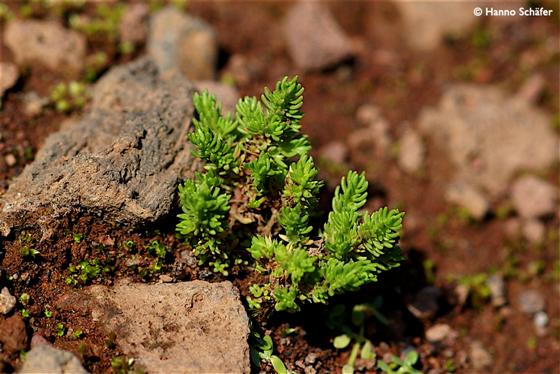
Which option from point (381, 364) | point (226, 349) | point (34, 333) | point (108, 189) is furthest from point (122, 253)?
point (381, 364)

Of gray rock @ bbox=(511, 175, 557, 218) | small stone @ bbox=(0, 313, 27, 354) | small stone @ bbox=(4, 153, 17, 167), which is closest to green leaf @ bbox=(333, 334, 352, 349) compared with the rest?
small stone @ bbox=(0, 313, 27, 354)

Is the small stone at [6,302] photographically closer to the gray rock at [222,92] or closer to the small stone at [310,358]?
the small stone at [310,358]

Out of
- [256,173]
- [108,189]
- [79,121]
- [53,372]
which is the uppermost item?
[79,121]

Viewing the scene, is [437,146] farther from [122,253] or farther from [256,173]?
[122,253]

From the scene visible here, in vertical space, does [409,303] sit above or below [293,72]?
below

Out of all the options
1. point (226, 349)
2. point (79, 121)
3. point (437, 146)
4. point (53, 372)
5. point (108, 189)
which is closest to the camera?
point (53, 372)

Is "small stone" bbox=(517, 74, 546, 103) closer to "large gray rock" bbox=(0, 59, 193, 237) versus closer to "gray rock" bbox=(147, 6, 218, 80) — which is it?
"gray rock" bbox=(147, 6, 218, 80)

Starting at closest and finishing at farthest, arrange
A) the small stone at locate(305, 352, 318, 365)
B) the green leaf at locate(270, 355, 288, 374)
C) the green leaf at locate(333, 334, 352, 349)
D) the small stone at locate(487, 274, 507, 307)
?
the green leaf at locate(270, 355, 288, 374), the small stone at locate(305, 352, 318, 365), the green leaf at locate(333, 334, 352, 349), the small stone at locate(487, 274, 507, 307)
